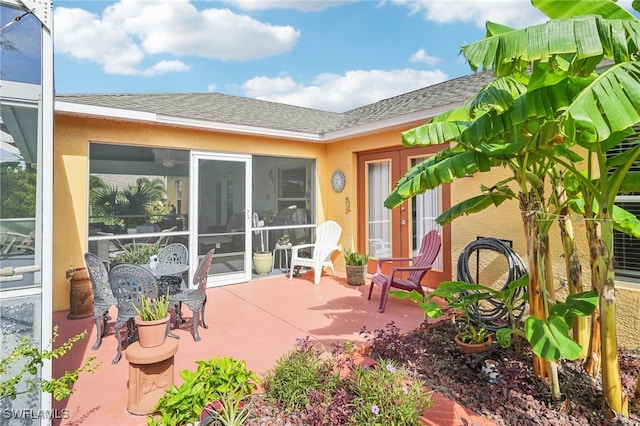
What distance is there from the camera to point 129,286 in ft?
11.7

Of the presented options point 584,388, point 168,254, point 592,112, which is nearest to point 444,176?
point 592,112

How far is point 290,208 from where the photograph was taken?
8062 mm

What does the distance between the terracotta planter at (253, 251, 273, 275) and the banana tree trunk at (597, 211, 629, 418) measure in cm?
606

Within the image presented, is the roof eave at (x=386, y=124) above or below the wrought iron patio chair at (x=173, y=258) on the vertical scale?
above

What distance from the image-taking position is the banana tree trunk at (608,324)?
2.54 m

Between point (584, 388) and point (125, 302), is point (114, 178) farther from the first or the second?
point (584, 388)

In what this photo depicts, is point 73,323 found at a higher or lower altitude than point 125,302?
lower

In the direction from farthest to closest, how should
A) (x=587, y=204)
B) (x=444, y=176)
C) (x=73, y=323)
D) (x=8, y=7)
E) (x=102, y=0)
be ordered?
(x=102, y=0)
(x=73, y=323)
(x=444, y=176)
(x=587, y=204)
(x=8, y=7)

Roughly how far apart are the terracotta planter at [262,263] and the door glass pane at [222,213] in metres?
0.39

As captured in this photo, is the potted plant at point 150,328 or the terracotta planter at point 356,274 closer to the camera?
the potted plant at point 150,328

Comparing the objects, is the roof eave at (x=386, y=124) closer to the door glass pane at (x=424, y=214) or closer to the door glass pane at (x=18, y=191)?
the door glass pane at (x=424, y=214)

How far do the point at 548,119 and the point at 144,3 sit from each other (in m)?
7.79

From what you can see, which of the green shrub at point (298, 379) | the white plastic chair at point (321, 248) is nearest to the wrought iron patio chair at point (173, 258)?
the green shrub at point (298, 379)

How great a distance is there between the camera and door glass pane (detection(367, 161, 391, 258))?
287 inches
